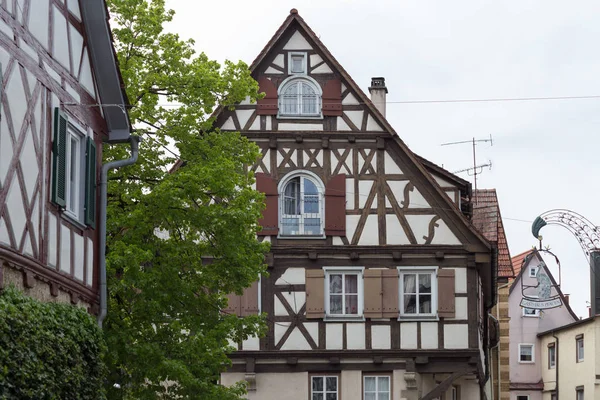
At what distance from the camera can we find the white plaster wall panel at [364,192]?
32.5 metres

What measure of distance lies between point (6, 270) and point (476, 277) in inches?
777

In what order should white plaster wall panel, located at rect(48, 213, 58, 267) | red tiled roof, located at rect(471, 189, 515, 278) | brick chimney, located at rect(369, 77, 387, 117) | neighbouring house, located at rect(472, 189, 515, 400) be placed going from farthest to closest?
neighbouring house, located at rect(472, 189, 515, 400) < red tiled roof, located at rect(471, 189, 515, 278) < brick chimney, located at rect(369, 77, 387, 117) < white plaster wall panel, located at rect(48, 213, 58, 267)

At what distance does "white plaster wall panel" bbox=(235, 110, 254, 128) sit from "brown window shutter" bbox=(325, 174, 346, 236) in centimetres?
279

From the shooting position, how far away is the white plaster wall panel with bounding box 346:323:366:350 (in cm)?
3200

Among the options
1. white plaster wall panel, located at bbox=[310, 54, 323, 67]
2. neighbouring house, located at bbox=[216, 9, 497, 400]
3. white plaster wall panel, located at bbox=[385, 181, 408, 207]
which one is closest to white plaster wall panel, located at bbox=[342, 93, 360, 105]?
neighbouring house, located at bbox=[216, 9, 497, 400]

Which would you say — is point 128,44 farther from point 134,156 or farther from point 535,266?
point 535,266

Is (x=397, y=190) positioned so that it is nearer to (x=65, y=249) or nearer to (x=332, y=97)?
(x=332, y=97)

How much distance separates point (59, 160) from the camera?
16.9m

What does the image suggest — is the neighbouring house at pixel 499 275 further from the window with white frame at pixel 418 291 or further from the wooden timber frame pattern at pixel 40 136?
the wooden timber frame pattern at pixel 40 136

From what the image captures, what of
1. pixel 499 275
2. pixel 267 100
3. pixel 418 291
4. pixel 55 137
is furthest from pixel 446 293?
pixel 499 275

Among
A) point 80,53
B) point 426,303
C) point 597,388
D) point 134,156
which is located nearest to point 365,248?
point 426,303

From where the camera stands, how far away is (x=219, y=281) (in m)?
22.2

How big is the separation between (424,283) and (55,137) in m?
17.3

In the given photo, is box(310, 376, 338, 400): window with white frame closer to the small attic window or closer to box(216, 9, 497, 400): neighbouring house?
box(216, 9, 497, 400): neighbouring house
